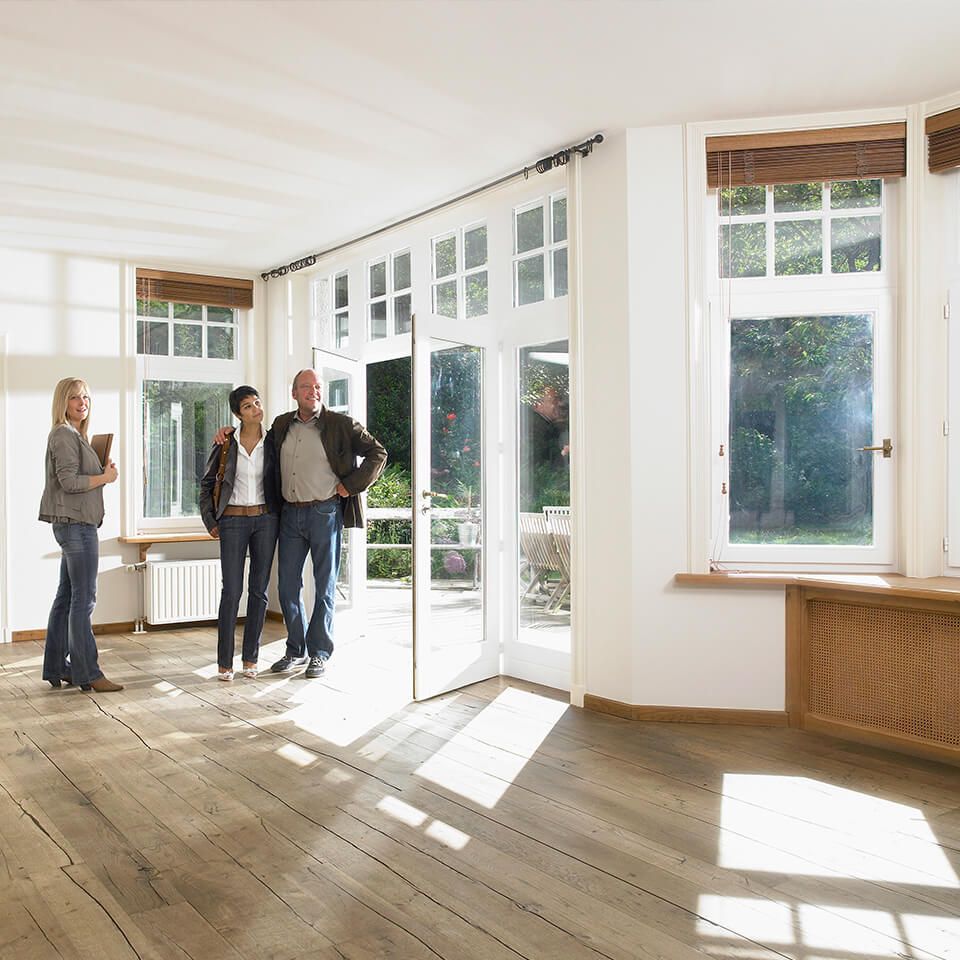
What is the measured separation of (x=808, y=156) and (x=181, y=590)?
5.22 meters

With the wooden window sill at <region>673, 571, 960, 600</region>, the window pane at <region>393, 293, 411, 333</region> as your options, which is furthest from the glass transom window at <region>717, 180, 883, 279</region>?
the window pane at <region>393, 293, 411, 333</region>

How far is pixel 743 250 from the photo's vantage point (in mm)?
4230

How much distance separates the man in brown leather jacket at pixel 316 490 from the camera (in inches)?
195

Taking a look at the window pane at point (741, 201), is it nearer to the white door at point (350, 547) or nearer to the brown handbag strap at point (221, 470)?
the white door at point (350, 547)

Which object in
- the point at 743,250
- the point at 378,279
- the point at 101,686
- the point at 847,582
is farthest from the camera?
the point at 378,279

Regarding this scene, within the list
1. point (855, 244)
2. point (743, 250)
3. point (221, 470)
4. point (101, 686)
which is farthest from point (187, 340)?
point (855, 244)

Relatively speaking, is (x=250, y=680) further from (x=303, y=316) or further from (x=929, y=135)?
(x=929, y=135)

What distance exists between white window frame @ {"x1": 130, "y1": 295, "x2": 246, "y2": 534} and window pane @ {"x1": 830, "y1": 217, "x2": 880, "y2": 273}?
190 inches

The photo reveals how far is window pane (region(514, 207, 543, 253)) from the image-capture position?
4.82 metres

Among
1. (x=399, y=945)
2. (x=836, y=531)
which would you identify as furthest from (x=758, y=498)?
(x=399, y=945)

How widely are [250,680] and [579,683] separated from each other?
195 centimetres

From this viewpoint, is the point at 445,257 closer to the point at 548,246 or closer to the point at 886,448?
the point at 548,246

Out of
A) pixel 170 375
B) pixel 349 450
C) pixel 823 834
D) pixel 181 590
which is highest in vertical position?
pixel 170 375

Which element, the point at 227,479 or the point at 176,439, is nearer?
the point at 227,479
